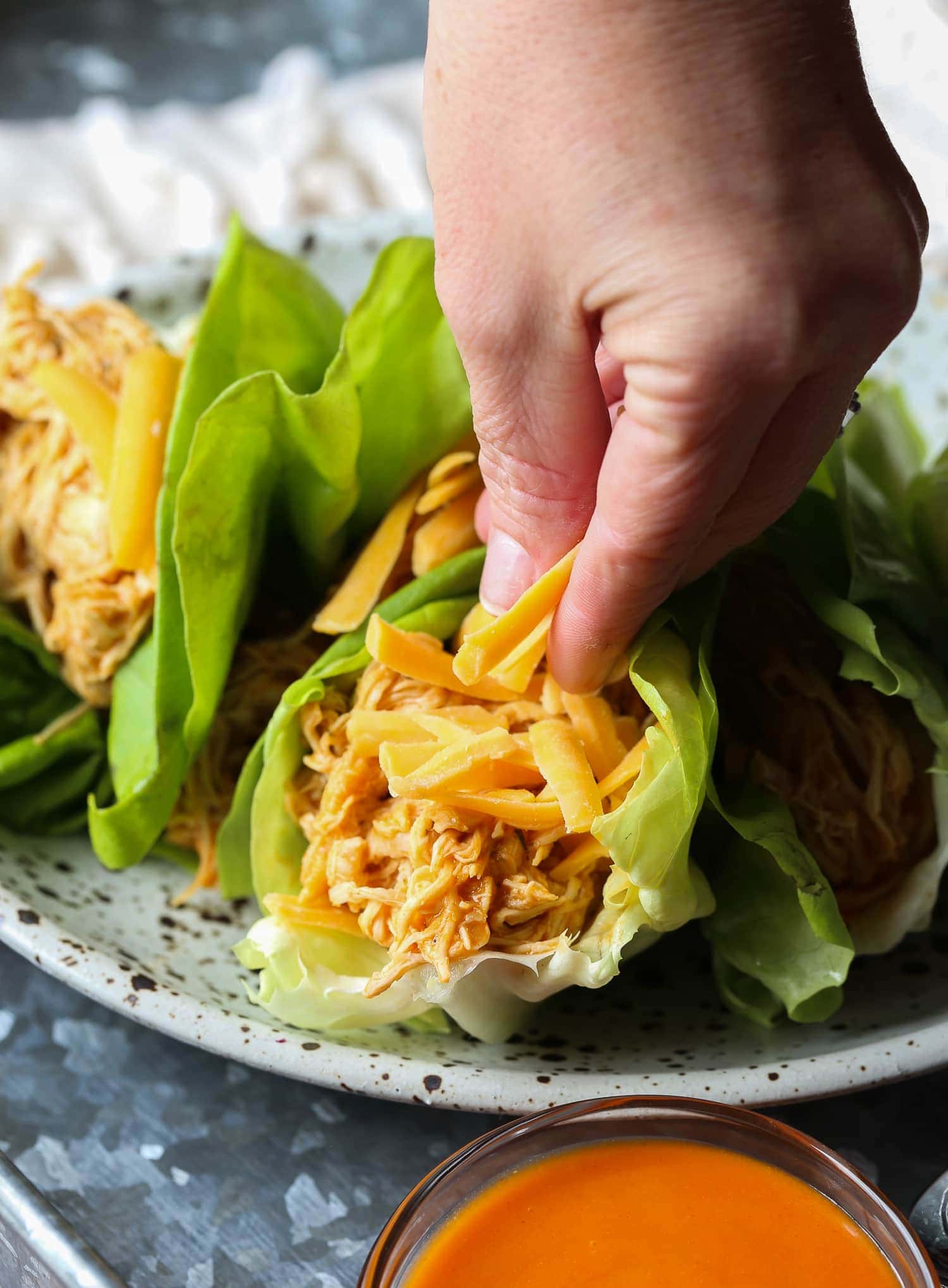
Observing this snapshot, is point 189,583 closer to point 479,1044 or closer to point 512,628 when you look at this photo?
point 512,628

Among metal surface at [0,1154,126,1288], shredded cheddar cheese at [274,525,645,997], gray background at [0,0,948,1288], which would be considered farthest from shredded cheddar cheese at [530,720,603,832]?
metal surface at [0,1154,126,1288]

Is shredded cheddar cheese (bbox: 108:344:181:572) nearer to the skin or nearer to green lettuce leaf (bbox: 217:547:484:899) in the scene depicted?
green lettuce leaf (bbox: 217:547:484:899)

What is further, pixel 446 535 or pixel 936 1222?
pixel 446 535

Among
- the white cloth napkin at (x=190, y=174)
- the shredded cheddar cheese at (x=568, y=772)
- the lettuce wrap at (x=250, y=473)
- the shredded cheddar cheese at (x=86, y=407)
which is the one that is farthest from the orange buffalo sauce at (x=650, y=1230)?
the white cloth napkin at (x=190, y=174)

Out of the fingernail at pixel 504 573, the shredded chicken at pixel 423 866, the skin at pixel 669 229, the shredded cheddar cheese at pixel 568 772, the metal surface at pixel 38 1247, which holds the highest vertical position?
the skin at pixel 669 229

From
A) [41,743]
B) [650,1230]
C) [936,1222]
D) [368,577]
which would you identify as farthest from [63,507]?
[936,1222]

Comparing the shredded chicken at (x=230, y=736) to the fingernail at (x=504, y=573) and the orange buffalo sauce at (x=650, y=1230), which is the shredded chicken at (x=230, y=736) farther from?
the orange buffalo sauce at (x=650, y=1230)
